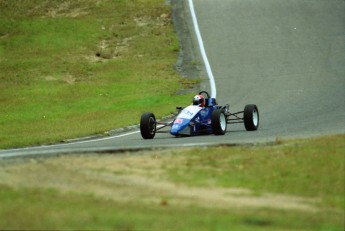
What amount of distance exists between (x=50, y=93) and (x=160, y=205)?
30.9 metres

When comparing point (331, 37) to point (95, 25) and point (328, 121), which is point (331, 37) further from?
point (328, 121)

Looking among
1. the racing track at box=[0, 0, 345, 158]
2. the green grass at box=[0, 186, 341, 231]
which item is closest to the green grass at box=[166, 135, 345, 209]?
the green grass at box=[0, 186, 341, 231]

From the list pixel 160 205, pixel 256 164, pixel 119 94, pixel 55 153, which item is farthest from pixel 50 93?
pixel 160 205

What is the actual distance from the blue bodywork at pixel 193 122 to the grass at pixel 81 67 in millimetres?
3836

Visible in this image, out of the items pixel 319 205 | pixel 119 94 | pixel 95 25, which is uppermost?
pixel 95 25

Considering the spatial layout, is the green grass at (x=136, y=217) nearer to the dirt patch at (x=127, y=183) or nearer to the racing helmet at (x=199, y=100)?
the dirt patch at (x=127, y=183)

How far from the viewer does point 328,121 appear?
28.5 meters

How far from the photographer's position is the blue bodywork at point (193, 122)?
83.4 feet

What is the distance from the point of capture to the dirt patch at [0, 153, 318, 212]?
522 inches

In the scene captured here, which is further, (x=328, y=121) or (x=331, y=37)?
(x=331, y=37)

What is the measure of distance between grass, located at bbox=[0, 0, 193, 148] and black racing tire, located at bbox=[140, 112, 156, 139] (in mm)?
2897

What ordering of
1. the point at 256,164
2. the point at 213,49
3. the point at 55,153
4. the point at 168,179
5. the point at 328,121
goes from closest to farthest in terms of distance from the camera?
1. the point at 168,179
2. the point at 256,164
3. the point at 55,153
4. the point at 328,121
5. the point at 213,49

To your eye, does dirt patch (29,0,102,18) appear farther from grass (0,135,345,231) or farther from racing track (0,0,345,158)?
grass (0,135,345,231)

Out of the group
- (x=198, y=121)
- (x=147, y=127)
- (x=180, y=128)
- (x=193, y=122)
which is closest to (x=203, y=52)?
(x=198, y=121)
